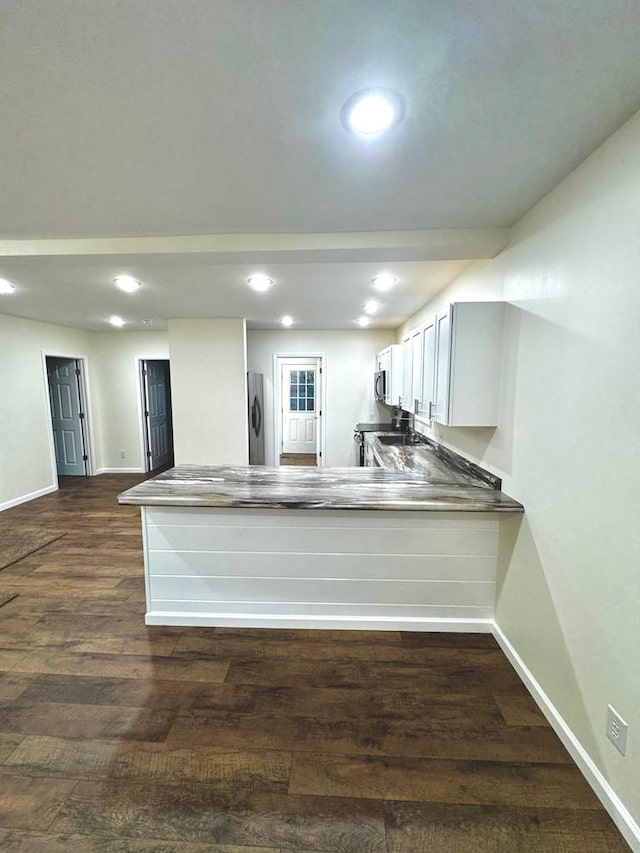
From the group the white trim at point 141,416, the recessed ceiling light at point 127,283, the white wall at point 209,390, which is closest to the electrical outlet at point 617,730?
the recessed ceiling light at point 127,283

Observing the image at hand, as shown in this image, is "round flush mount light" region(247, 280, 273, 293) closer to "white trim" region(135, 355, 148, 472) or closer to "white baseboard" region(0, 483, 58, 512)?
"white trim" region(135, 355, 148, 472)

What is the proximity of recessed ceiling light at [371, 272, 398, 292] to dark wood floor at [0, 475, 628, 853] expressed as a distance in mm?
2610

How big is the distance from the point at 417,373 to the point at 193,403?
3133 mm

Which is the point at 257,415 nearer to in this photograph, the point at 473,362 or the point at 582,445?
the point at 473,362

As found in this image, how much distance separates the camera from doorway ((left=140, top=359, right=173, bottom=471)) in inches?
248

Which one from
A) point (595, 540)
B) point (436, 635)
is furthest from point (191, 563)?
point (595, 540)

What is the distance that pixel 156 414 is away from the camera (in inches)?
263

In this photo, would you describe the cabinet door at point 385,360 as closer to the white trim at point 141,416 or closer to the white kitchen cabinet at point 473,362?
the white kitchen cabinet at point 473,362

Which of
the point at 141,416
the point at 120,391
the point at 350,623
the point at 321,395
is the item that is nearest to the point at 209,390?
the point at 321,395

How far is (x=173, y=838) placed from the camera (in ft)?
4.00

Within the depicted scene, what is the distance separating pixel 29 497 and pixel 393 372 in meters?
5.21

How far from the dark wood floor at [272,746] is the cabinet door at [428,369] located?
1584 mm

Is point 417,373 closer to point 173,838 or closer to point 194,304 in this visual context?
point 194,304

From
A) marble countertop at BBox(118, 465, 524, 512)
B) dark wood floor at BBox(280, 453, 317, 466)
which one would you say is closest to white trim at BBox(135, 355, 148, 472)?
dark wood floor at BBox(280, 453, 317, 466)
